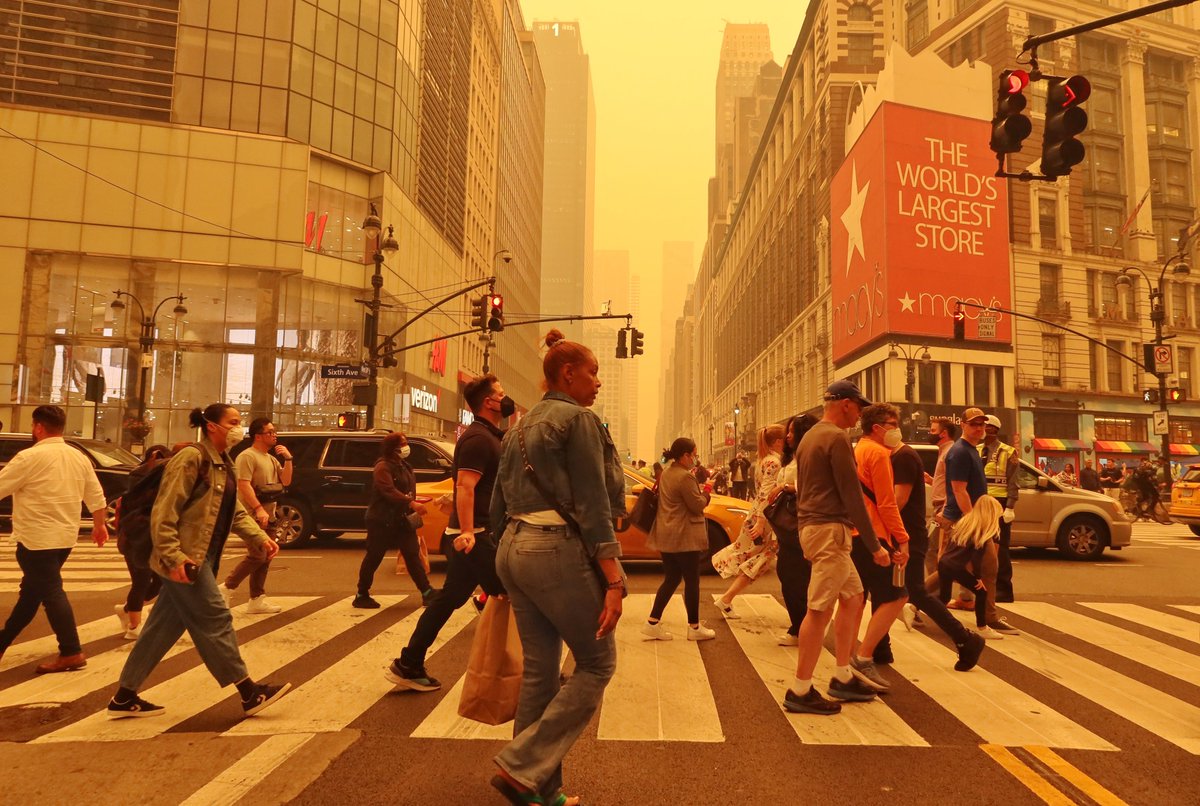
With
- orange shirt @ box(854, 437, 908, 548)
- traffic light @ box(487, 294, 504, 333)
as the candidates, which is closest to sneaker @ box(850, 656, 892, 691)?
orange shirt @ box(854, 437, 908, 548)

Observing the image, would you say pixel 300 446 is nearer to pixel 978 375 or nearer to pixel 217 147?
pixel 217 147

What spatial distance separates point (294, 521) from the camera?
13.6 meters

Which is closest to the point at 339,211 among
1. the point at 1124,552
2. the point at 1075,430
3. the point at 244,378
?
the point at 244,378

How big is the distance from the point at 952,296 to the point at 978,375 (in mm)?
4904

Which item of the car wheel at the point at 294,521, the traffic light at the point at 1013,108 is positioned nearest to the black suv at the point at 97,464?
the car wheel at the point at 294,521

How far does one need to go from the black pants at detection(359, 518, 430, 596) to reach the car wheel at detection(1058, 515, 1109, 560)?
1039 centimetres

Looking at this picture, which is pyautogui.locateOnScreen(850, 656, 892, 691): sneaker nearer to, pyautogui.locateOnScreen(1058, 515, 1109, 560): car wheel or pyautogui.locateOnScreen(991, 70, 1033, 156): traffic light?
pyautogui.locateOnScreen(991, 70, 1033, 156): traffic light

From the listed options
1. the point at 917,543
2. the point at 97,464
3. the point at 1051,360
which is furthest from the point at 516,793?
the point at 1051,360

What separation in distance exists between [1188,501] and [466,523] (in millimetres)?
18198

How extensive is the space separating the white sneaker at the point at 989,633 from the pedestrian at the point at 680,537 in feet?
7.93

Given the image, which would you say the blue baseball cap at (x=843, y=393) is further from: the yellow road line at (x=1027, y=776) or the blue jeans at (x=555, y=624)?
the blue jeans at (x=555, y=624)

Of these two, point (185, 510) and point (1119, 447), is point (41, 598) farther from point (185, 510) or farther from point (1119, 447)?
point (1119, 447)

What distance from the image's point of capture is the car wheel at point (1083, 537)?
42.2 ft

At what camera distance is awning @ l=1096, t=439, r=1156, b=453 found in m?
47.2
